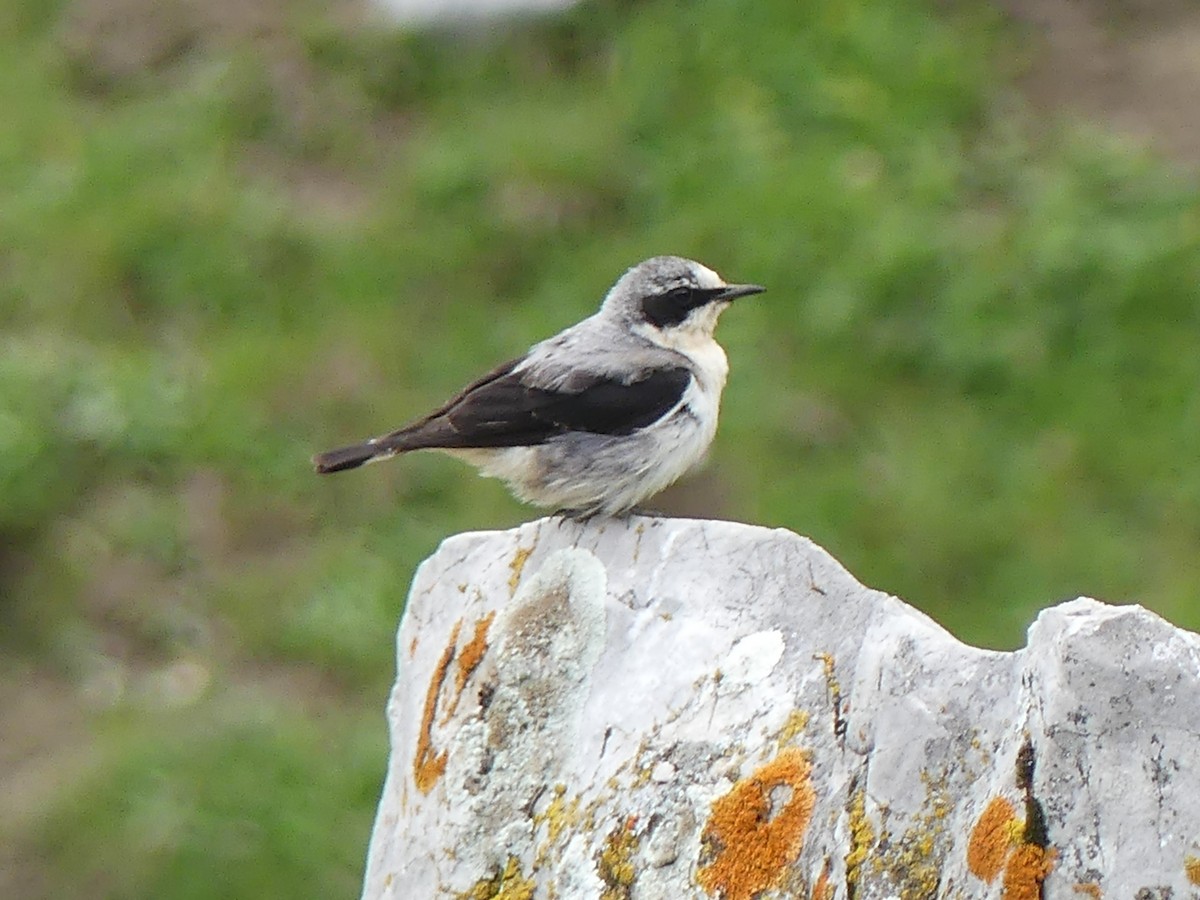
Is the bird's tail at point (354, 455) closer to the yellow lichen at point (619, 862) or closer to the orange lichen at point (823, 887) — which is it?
the yellow lichen at point (619, 862)

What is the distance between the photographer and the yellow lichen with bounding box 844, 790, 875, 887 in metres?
3.95

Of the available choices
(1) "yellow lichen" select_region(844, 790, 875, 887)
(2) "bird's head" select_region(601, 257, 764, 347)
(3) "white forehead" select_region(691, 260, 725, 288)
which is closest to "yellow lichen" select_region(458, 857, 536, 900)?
(1) "yellow lichen" select_region(844, 790, 875, 887)

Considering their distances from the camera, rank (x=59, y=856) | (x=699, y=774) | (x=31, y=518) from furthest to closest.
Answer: (x=31, y=518)
(x=59, y=856)
(x=699, y=774)

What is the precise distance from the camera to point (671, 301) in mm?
6812

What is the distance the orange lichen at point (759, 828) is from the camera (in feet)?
13.5

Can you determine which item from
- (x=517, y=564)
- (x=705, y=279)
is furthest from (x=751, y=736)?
(x=705, y=279)

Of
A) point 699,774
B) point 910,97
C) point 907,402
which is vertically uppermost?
point 699,774

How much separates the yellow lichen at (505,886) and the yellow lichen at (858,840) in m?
0.92

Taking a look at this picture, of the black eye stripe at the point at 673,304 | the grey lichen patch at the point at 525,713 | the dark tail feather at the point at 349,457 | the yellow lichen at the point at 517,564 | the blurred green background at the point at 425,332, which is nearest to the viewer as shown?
the grey lichen patch at the point at 525,713

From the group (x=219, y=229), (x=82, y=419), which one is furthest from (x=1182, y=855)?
(x=219, y=229)

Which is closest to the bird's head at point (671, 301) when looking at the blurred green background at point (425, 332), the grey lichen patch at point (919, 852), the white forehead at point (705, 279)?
the white forehead at point (705, 279)

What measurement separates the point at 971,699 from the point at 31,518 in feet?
22.1

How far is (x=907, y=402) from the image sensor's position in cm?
991

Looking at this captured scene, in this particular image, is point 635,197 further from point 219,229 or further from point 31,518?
point 31,518
